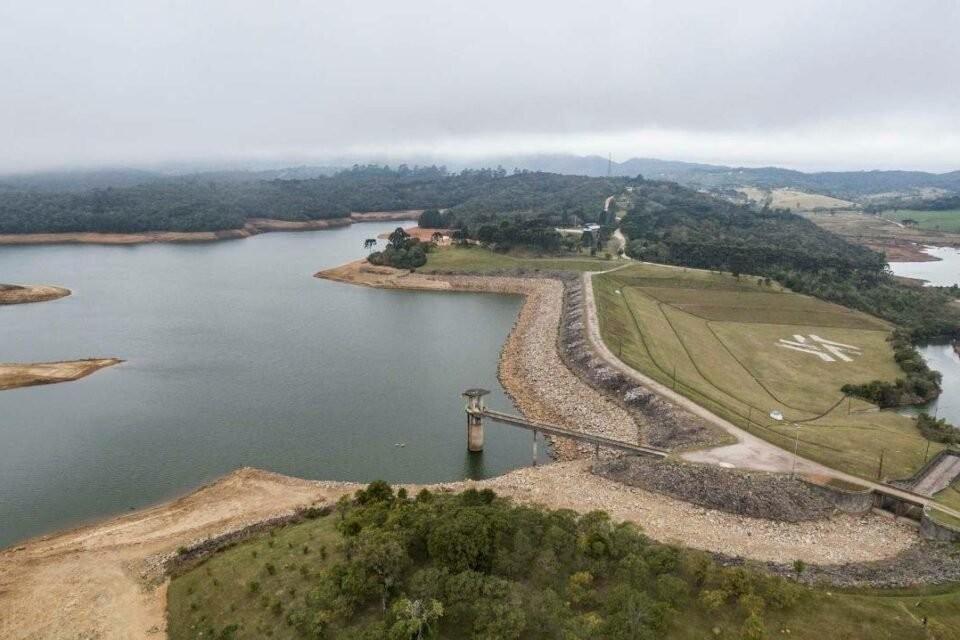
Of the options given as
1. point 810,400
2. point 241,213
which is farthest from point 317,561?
point 241,213

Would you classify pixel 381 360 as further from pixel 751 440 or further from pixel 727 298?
pixel 727 298

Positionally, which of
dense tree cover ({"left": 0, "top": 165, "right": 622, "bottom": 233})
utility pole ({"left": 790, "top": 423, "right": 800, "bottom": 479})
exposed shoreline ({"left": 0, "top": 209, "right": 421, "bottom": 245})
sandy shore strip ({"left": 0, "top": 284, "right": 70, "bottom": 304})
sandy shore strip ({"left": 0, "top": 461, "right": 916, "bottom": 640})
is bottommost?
sandy shore strip ({"left": 0, "top": 461, "right": 916, "bottom": 640})

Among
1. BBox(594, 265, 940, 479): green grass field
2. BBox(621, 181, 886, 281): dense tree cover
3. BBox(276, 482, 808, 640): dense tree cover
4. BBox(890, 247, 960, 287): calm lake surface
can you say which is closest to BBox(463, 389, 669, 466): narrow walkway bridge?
BBox(594, 265, 940, 479): green grass field

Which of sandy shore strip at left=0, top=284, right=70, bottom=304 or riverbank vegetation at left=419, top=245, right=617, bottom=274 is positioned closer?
sandy shore strip at left=0, top=284, right=70, bottom=304

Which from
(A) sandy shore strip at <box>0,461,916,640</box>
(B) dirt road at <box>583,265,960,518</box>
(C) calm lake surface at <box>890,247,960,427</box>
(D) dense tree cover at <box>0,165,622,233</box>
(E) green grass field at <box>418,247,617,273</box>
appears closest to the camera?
(A) sandy shore strip at <box>0,461,916,640</box>

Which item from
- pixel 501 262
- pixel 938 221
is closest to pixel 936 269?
pixel 938 221

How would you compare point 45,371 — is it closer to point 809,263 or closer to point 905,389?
point 905,389

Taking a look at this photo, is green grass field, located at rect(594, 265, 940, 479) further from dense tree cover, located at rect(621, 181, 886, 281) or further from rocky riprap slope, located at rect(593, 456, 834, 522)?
dense tree cover, located at rect(621, 181, 886, 281)
